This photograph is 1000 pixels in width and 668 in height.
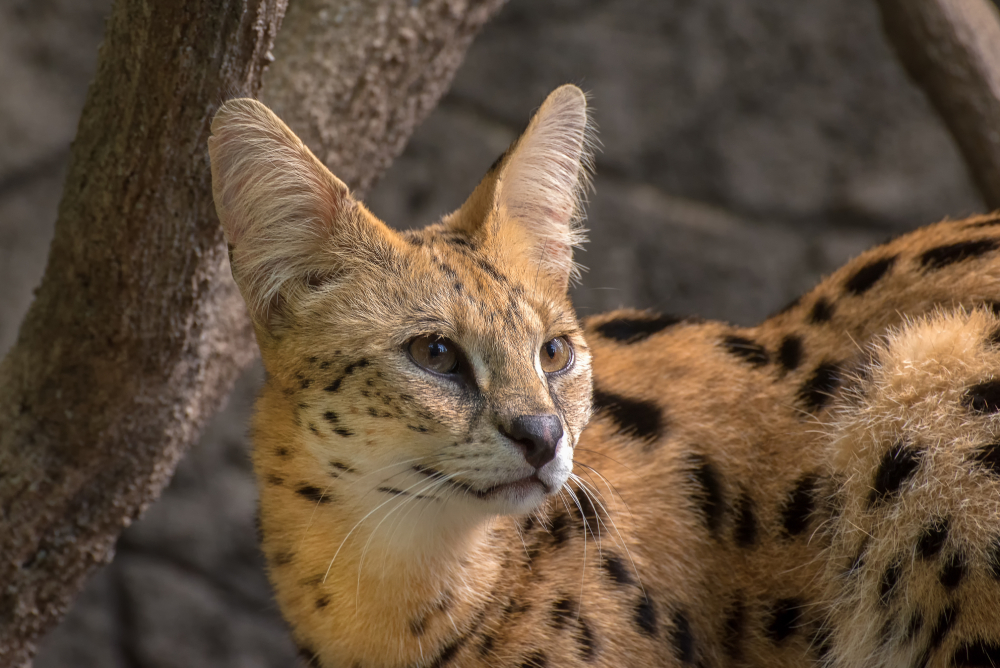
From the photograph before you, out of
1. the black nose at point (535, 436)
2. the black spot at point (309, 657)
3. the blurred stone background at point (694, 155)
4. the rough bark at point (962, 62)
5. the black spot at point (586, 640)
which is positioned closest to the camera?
the black nose at point (535, 436)

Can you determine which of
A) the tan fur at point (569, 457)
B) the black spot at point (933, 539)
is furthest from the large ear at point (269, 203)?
the black spot at point (933, 539)

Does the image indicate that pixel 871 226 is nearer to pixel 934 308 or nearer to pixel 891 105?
pixel 891 105

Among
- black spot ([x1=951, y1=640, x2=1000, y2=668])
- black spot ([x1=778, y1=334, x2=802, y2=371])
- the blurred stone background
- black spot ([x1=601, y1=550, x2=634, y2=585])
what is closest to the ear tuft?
black spot ([x1=778, y1=334, x2=802, y2=371])

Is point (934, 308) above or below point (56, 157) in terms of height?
above

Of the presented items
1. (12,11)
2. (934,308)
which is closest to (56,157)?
(12,11)

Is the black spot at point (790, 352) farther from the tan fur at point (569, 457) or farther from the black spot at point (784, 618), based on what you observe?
the black spot at point (784, 618)

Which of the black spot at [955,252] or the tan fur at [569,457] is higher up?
the black spot at [955,252]

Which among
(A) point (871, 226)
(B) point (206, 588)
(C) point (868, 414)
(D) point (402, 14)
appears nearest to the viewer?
(C) point (868, 414)

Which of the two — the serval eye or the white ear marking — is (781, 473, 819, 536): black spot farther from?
the white ear marking
